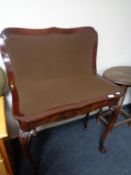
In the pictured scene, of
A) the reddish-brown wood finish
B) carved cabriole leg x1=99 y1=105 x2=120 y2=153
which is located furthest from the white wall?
carved cabriole leg x1=99 y1=105 x2=120 y2=153

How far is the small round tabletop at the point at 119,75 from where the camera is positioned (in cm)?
146

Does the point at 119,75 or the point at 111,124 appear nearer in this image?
the point at 111,124

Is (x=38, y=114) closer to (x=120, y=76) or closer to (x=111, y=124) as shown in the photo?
(x=111, y=124)

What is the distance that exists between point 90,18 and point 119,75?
560mm

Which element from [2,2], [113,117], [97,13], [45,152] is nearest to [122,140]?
[113,117]

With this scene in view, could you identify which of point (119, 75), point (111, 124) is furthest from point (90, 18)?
point (111, 124)

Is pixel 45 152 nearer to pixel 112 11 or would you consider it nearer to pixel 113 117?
pixel 113 117

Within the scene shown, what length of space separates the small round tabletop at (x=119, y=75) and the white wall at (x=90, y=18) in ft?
0.50

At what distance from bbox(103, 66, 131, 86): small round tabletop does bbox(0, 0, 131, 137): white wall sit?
15 cm

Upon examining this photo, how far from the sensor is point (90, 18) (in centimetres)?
151

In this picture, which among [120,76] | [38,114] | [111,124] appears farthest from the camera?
[120,76]

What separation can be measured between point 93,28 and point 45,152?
45.9 inches

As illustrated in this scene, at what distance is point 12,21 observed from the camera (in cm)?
125

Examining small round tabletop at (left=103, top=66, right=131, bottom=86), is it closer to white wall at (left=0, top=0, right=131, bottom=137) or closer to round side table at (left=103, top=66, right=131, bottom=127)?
round side table at (left=103, top=66, right=131, bottom=127)
